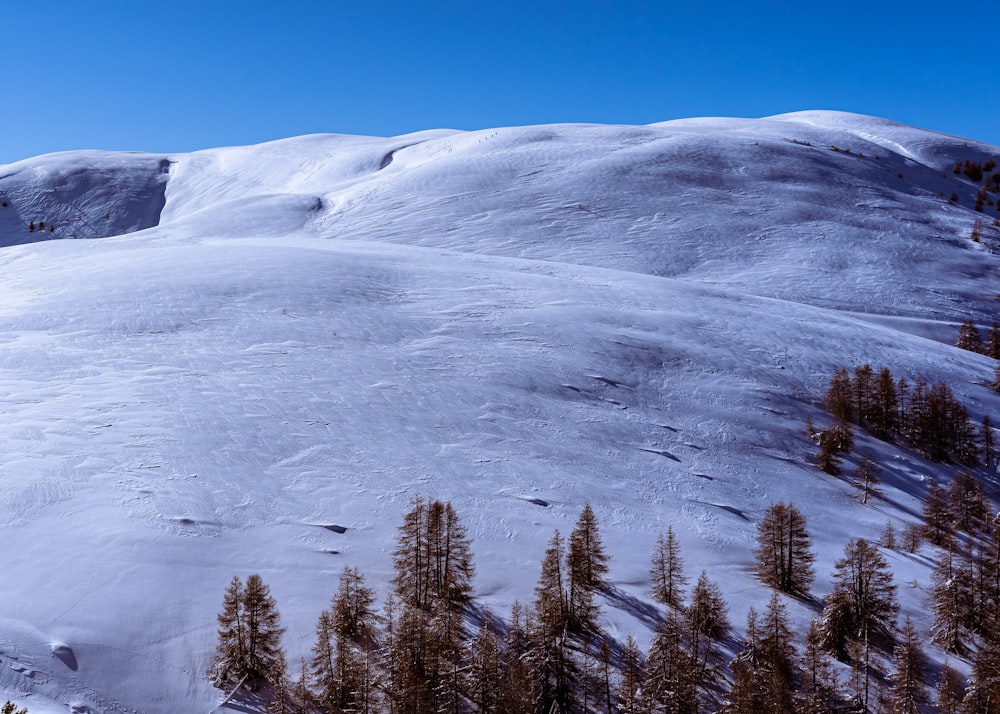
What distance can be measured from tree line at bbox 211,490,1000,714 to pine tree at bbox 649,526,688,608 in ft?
0.10

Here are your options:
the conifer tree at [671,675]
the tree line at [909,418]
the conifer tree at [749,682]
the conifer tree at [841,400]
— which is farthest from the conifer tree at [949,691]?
the conifer tree at [841,400]

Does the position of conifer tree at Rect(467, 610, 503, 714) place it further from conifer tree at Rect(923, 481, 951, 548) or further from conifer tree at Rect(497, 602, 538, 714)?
conifer tree at Rect(923, 481, 951, 548)

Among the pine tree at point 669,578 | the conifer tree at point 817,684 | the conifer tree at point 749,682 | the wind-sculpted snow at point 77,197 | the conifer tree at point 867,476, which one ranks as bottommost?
the conifer tree at point 817,684

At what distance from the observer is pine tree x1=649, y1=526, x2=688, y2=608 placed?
987cm

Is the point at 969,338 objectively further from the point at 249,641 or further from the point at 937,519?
the point at 249,641

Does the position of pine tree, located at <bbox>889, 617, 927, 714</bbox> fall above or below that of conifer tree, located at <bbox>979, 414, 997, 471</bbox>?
below

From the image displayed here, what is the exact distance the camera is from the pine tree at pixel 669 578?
9.87 m

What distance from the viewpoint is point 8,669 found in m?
7.08

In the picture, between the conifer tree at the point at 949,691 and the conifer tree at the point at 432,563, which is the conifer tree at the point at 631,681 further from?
the conifer tree at the point at 949,691

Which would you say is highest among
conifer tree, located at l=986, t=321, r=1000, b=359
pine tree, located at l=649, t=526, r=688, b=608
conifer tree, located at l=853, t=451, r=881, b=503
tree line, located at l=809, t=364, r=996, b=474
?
conifer tree, located at l=986, t=321, r=1000, b=359

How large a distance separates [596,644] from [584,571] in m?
1.22

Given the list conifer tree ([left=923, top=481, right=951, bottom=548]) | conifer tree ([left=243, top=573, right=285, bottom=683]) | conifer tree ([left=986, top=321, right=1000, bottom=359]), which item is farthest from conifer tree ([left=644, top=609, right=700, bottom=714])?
conifer tree ([left=986, top=321, right=1000, bottom=359])

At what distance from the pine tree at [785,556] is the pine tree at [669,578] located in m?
1.48

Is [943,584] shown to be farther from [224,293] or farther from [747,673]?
[224,293]
